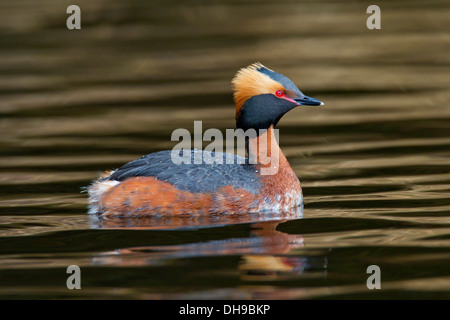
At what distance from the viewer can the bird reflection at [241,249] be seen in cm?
766

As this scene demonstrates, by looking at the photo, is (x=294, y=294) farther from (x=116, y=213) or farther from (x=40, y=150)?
(x=40, y=150)

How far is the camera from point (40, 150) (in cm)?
1257

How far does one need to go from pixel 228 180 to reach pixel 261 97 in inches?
41.9

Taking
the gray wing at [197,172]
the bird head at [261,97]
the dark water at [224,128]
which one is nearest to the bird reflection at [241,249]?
the dark water at [224,128]

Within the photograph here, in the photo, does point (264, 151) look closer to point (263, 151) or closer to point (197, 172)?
point (263, 151)

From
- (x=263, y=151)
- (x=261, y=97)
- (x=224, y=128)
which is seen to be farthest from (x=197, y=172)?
(x=224, y=128)

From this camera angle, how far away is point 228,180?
949cm

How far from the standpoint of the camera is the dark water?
757cm

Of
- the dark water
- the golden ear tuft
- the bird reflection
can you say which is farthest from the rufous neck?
the bird reflection

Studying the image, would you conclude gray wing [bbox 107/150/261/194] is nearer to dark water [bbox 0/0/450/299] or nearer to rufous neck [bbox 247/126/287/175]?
rufous neck [bbox 247/126/287/175]

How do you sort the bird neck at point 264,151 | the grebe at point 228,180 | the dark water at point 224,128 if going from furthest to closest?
the bird neck at point 264,151
the grebe at point 228,180
the dark water at point 224,128

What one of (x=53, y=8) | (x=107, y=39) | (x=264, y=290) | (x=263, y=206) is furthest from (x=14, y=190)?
(x=53, y=8)

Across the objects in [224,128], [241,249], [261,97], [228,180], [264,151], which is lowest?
[241,249]

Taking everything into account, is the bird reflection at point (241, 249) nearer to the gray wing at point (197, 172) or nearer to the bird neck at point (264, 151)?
the gray wing at point (197, 172)
